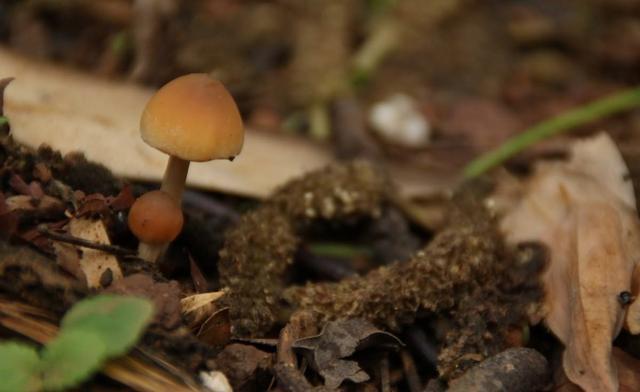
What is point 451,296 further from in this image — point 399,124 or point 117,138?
point 399,124

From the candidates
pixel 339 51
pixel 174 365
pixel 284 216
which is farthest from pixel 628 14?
pixel 174 365

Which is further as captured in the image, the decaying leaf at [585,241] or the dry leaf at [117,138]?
the dry leaf at [117,138]

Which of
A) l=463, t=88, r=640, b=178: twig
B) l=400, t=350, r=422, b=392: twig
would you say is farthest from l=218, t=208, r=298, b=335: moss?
l=463, t=88, r=640, b=178: twig

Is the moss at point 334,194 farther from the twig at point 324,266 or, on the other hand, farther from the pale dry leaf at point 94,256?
the pale dry leaf at point 94,256

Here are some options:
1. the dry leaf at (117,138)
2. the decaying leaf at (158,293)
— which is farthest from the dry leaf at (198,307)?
the dry leaf at (117,138)

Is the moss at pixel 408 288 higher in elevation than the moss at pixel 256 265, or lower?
higher

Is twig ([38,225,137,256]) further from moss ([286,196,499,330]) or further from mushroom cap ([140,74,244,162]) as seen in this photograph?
moss ([286,196,499,330])

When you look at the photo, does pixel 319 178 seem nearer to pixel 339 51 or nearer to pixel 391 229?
pixel 391 229
